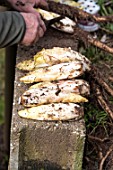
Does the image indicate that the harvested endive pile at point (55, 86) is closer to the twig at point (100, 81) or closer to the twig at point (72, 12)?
the twig at point (100, 81)

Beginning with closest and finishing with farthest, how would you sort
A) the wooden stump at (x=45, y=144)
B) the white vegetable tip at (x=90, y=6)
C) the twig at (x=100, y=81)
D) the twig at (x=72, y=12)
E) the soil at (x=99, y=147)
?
the wooden stump at (x=45, y=144) < the soil at (x=99, y=147) < the twig at (x=100, y=81) < the twig at (x=72, y=12) < the white vegetable tip at (x=90, y=6)

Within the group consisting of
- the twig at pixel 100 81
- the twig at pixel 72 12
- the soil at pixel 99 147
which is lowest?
the soil at pixel 99 147

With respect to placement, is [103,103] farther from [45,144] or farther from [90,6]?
[90,6]

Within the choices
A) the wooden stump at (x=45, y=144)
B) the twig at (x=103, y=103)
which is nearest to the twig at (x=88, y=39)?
the twig at (x=103, y=103)

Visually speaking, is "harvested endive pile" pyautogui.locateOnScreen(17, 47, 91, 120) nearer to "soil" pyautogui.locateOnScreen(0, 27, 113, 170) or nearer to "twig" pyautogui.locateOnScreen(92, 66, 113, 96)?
"twig" pyautogui.locateOnScreen(92, 66, 113, 96)

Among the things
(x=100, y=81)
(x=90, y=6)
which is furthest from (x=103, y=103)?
(x=90, y=6)

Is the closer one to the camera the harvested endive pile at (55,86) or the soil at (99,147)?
the harvested endive pile at (55,86)

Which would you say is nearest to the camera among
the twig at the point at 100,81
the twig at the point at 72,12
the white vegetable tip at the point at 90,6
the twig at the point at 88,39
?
the twig at the point at 100,81

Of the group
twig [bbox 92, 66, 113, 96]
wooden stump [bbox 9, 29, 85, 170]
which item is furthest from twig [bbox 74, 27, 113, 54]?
wooden stump [bbox 9, 29, 85, 170]
